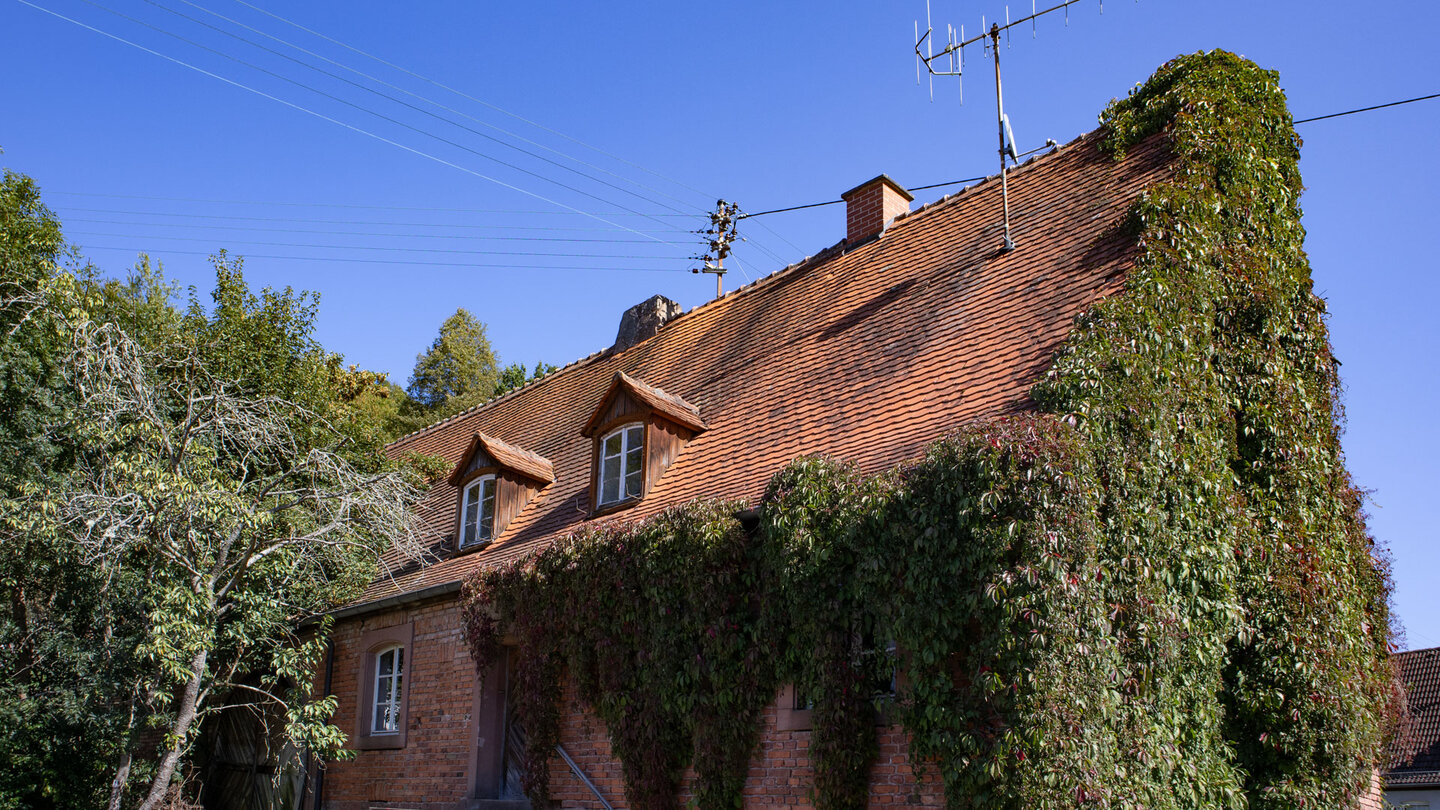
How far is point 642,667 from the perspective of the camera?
11695mm

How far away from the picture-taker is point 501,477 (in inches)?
630

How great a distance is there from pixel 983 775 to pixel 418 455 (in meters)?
14.1

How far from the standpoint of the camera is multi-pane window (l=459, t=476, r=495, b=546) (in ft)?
52.7

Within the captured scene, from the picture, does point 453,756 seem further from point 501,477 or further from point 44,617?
point 44,617

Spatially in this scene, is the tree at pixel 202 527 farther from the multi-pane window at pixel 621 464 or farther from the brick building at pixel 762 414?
the multi-pane window at pixel 621 464

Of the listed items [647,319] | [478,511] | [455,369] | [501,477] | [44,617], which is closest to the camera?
[44,617]

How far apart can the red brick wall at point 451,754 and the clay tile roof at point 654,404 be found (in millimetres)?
3323

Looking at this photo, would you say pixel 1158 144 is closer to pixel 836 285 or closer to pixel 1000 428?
pixel 836 285

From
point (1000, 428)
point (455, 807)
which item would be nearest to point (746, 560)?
point (1000, 428)

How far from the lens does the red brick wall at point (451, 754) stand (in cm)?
963

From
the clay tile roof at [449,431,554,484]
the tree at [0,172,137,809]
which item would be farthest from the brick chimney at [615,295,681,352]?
the tree at [0,172,137,809]

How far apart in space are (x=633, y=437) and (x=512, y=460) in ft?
8.55

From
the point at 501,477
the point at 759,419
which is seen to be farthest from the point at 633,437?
the point at 501,477

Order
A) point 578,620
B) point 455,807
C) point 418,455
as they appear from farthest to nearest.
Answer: point 418,455, point 455,807, point 578,620
